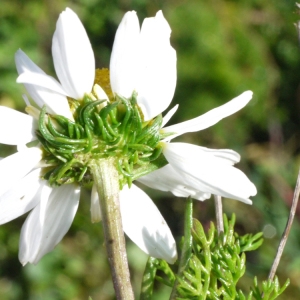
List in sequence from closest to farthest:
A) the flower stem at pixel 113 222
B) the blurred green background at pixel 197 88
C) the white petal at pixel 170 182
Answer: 1. the flower stem at pixel 113 222
2. the white petal at pixel 170 182
3. the blurred green background at pixel 197 88

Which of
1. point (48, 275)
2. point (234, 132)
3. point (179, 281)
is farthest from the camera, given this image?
point (234, 132)

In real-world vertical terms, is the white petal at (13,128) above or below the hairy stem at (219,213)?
above

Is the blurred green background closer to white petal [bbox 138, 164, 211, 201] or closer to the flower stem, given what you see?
white petal [bbox 138, 164, 211, 201]

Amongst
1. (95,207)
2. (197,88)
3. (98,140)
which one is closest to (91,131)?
(98,140)

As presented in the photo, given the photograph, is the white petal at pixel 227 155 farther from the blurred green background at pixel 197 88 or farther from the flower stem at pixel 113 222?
the blurred green background at pixel 197 88

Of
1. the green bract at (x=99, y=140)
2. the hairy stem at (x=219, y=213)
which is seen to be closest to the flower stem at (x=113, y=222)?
the green bract at (x=99, y=140)

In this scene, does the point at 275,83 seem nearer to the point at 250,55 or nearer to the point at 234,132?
the point at 250,55

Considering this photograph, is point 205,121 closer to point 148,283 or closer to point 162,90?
point 162,90

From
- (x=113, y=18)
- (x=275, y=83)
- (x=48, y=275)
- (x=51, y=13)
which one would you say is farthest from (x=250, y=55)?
(x=48, y=275)
